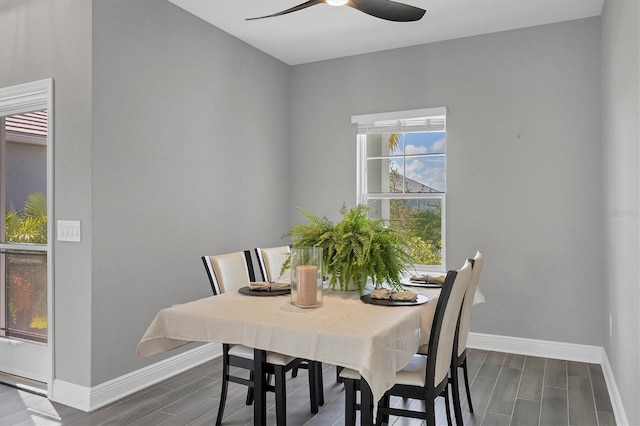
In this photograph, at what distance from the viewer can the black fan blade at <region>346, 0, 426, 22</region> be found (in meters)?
2.58

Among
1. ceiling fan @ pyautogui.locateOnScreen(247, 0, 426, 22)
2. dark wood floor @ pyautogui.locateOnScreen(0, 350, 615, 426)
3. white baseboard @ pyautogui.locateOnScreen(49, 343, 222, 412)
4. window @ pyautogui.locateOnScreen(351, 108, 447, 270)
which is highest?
ceiling fan @ pyautogui.locateOnScreen(247, 0, 426, 22)

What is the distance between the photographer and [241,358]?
246cm

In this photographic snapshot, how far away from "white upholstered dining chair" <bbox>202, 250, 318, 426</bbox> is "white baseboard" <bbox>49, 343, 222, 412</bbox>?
83 centimetres

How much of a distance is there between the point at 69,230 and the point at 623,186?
3.33m

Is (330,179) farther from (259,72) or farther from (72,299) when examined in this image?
(72,299)

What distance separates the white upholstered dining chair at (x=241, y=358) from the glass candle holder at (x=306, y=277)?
1.08ft

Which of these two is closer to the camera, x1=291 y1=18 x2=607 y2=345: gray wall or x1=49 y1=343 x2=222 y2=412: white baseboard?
x1=49 y1=343 x2=222 y2=412: white baseboard

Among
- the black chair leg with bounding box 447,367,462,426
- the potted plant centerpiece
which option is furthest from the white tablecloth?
the black chair leg with bounding box 447,367,462,426

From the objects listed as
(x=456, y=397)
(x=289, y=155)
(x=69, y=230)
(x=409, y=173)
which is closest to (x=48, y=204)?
(x=69, y=230)

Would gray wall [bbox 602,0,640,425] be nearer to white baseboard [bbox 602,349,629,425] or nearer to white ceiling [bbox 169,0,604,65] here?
white baseboard [bbox 602,349,629,425]

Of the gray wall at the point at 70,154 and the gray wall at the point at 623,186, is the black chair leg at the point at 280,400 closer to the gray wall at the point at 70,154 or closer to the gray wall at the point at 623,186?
the gray wall at the point at 70,154

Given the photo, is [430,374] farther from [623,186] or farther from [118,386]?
[118,386]

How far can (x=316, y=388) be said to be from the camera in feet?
9.61

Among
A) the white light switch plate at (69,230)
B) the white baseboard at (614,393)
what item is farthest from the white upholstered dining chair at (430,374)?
the white light switch plate at (69,230)
